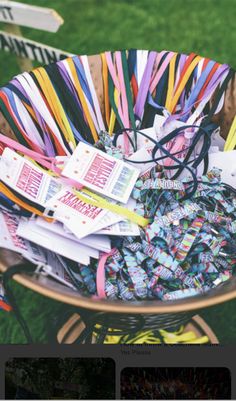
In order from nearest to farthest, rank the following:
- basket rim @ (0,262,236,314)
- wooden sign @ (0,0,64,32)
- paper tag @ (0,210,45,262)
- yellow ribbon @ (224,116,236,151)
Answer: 1. basket rim @ (0,262,236,314)
2. paper tag @ (0,210,45,262)
3. yellow ribbon @ (224,116,236,151)
4. wooden sign @ (0,0,64,32)

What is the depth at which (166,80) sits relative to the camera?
3.45 ft

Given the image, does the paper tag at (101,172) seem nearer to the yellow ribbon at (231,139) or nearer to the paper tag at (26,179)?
the paper tag at (26,179)

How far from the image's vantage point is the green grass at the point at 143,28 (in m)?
1.54

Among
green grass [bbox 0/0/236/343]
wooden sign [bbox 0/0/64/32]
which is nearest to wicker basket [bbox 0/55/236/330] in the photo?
wooden sign [bbox 0/0/64/32]

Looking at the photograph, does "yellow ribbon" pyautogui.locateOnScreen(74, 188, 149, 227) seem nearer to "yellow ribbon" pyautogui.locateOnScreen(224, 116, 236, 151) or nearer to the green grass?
"yellow ribbon" pyautogui.locateOnScreen(224, 116, 236, 151)

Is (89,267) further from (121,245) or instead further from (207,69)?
(207,69)

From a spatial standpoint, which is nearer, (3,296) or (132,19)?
(3,296)

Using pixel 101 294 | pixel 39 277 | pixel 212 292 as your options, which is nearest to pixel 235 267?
pixel 212 292

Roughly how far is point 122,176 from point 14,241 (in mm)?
243

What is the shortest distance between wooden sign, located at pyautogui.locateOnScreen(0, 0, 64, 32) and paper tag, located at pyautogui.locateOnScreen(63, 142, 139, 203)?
345mm

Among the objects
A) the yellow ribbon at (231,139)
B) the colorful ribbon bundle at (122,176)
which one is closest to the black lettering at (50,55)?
the colorful ribbon bundle at (122,176)

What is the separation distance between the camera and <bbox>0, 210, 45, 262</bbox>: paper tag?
2.86ft

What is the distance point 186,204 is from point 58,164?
0.26 m

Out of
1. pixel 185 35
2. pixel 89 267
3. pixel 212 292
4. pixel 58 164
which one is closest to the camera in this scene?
pixel 212 292
